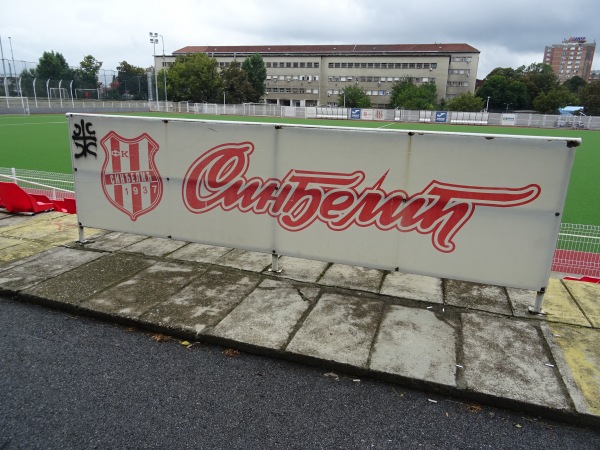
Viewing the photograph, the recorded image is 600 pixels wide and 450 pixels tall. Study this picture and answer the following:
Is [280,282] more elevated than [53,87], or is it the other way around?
[53,87]

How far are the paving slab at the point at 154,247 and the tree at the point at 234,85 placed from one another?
288 feet

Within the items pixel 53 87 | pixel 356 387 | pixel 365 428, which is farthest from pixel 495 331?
pixel 53 87

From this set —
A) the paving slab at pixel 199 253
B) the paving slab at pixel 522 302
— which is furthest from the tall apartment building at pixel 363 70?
the paving slab at pixel 522 302

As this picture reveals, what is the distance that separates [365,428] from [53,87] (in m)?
59.7

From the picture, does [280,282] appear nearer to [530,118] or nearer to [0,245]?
[0,245]

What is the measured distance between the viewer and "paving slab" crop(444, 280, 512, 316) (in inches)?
168

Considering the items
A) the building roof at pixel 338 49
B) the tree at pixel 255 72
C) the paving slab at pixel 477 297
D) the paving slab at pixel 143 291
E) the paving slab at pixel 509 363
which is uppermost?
the building roof at pixel 338 49

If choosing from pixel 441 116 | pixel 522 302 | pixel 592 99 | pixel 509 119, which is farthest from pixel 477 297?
pixel 592 99

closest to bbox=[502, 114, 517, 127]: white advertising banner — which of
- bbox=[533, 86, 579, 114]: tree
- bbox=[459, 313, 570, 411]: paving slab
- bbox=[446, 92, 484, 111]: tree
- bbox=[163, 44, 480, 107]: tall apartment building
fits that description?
bbox=[446, 92, 484, 111]: tree

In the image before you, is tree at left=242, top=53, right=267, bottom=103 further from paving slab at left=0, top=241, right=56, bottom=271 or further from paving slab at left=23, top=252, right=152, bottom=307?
paving slab at left=23, top=252, right=152, bottom=307

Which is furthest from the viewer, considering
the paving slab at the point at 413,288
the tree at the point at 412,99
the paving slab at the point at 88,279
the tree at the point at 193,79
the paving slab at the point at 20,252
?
the tree at the point at 193,79

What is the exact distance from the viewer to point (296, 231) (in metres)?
4.73

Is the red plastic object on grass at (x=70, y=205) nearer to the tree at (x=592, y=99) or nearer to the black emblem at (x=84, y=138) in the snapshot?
the black emblem at (x=84, y=138)

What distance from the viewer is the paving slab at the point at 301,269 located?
194 inches
